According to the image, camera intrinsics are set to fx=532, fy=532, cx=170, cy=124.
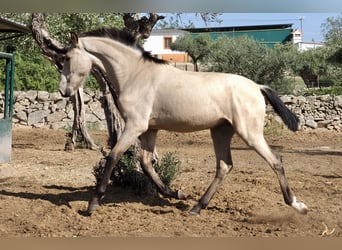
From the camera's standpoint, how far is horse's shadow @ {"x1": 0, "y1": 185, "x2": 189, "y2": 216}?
6.50m

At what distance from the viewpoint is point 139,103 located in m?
6.05

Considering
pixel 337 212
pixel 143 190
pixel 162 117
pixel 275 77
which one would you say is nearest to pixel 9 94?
pixel 143 190

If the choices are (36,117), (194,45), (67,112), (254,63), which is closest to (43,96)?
(36,117)

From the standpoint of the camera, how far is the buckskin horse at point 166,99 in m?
5.96

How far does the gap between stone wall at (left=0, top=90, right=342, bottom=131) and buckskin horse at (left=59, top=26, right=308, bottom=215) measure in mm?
11418

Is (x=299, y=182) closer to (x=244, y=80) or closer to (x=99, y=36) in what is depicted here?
(x=244, y=80)

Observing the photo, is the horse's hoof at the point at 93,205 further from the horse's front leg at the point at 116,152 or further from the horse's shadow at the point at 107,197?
the horse's shadow at the point at 107,197

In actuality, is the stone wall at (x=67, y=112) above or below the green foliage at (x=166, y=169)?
below

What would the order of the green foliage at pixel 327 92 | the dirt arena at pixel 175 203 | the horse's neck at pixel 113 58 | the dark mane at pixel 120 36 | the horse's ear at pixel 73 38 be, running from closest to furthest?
1. the dirt arena at pixel 175 203
2. the horse's ear at pixel 73 38
3. the horse's neck at pixel 113 58
4. the dark mane at pixel 120 36
5. the green foliage at pixel 327 92

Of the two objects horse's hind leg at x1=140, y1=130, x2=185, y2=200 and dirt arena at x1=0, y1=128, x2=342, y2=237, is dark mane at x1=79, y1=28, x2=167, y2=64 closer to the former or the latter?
horse's hind leg at x1=140, y1=130, x2=185, y2=200

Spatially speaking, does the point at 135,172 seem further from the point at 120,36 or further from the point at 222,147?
the point at 120,36

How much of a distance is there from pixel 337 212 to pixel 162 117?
2.30 m

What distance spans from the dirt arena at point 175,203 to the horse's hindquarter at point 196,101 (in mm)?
1065

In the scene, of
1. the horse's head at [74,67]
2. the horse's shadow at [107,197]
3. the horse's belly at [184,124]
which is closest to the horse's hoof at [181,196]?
the horse's shadow at [107,197]
